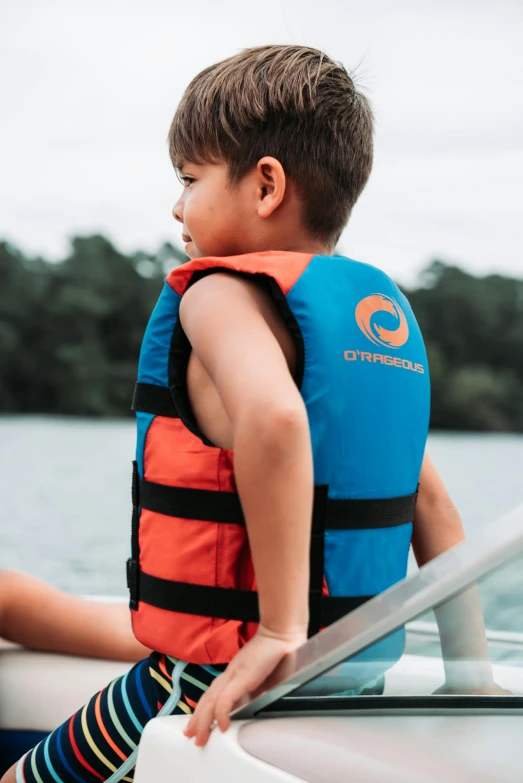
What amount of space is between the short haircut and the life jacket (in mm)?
118

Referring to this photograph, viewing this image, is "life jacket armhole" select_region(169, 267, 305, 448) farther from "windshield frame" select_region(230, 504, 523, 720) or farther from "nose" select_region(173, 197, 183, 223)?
"windshield frame" select_region(230, 504, 523, 720)

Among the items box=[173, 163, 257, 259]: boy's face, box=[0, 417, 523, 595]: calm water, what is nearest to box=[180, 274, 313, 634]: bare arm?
box=[173, 163, 257, 259]: boy's face

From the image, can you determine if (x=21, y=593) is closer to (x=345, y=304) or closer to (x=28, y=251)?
(x=345, y=304)

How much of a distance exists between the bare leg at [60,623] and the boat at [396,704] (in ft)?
3.06

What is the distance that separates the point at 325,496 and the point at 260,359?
0.22 metres

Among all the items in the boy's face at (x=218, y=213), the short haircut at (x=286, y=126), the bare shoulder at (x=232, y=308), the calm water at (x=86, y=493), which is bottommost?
the calm water at (x=86, y=493)

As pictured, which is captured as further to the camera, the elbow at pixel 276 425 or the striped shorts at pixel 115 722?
the striped shorts at pixel 115 722

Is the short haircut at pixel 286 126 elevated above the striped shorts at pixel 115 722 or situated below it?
above

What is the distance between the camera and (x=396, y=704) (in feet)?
2.69

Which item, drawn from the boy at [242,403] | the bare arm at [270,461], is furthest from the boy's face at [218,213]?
the bare arm at [270,461]

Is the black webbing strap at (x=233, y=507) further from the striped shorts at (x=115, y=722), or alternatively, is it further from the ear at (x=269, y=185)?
the ear at (x=269, y=185)

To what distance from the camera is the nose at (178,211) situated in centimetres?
117

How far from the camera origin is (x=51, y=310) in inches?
1170

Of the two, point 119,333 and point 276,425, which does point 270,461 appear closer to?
point 276,425
